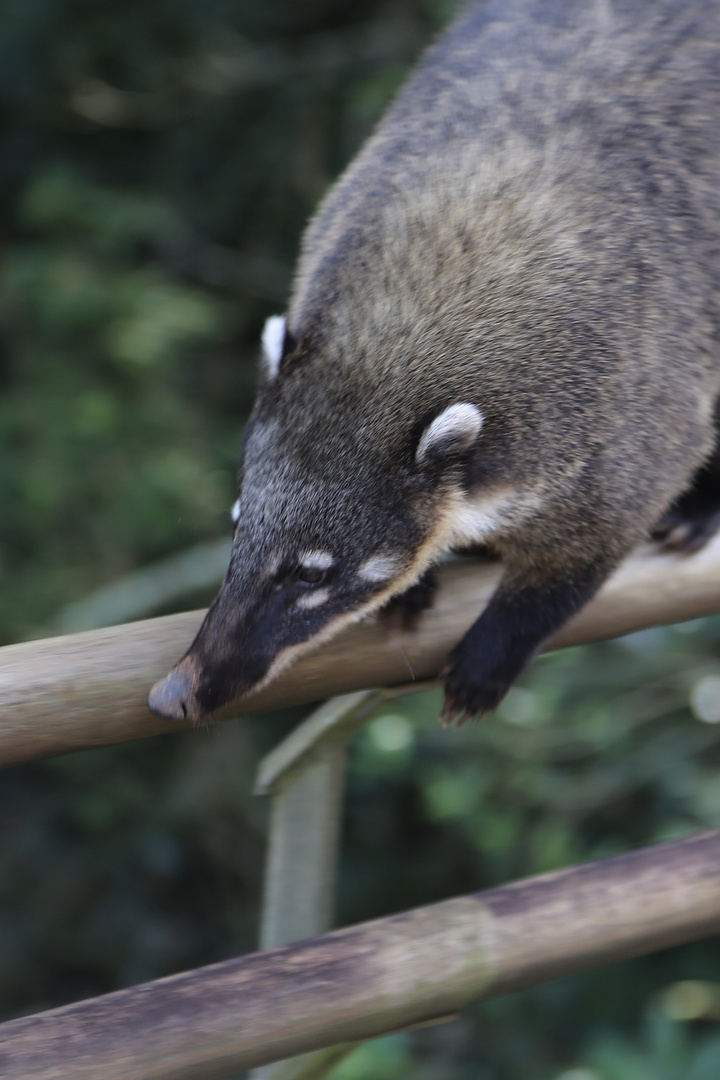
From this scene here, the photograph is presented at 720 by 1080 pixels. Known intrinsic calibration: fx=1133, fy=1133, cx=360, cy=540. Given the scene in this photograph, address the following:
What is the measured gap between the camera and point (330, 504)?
5.56 feet

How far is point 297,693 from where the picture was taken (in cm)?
157

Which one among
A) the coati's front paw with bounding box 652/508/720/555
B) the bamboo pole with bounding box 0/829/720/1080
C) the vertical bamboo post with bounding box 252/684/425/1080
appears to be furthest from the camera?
the coati's front paw with bounding box 652/508/720/555

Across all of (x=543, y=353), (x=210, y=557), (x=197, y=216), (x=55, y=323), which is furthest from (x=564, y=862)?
(x=197, y=216)

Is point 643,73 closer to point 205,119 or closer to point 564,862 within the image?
point 564,862

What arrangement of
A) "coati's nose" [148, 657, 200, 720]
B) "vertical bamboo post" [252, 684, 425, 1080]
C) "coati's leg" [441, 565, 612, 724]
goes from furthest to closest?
"coati's leg" [441, 565, 612, 724] → "vertical bamboo post" [252, 684, 425, 1080] → "coati's nose" [148, 657, 200, 720]

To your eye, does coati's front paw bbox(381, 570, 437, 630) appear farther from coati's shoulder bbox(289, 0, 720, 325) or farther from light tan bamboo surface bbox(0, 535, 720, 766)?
coati's shoulder bbox(289, 0, 720, 325)

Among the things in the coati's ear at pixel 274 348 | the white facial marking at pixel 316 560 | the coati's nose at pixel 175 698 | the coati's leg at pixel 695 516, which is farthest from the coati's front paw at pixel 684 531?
the coati's nose at pixel 175 698

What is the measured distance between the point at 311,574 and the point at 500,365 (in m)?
0.46

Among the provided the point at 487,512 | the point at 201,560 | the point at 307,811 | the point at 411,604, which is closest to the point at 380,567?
the point at 411,604

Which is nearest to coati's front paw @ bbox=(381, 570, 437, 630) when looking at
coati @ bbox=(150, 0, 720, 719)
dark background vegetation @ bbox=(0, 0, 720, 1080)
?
coati @ bbox=(150, 0, 720, 719)

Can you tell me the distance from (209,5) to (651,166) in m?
2.31

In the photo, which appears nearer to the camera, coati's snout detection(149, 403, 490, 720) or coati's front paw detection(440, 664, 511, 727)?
coati's snout detection(149, 403, 490, 720)

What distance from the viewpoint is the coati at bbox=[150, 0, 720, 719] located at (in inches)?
67.2

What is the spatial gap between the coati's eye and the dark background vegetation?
3.67 ft
